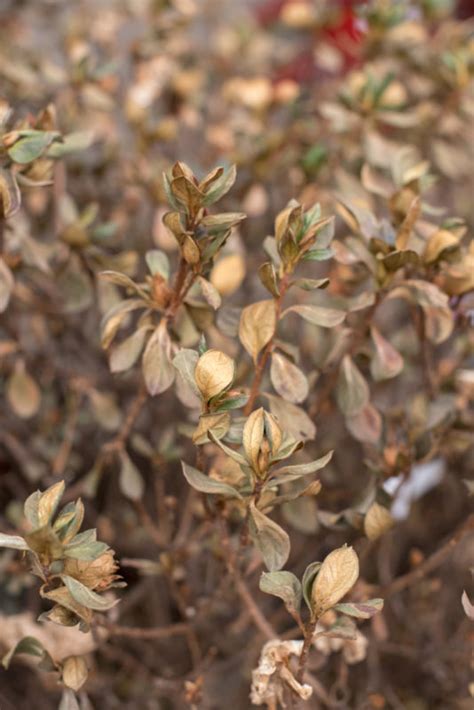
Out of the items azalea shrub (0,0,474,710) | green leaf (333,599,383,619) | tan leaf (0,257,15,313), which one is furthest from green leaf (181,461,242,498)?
tan leaf (0,257,15,313)

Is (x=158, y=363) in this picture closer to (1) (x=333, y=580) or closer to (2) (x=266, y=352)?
(2) (x=266, y=352)

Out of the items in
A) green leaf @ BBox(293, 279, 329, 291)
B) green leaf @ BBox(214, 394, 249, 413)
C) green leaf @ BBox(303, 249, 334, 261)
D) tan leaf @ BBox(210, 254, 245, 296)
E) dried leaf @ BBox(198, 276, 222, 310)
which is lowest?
tan leaf @ BBox(210, 254, 245, 296)

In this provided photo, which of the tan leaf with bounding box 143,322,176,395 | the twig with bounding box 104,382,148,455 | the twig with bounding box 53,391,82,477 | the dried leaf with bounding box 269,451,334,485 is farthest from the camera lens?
the twig with bounding box 53,391,82,477

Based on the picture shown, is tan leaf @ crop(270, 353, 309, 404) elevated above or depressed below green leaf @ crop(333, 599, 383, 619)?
above

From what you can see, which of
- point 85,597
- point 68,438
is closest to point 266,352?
point 85,597

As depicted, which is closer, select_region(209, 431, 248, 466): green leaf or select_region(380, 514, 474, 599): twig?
select_region(209, 431, 248, 466): green leaf

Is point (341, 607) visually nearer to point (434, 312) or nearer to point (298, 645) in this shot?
point (298, 645)

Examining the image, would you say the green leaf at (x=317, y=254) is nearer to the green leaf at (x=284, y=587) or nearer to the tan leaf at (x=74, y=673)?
the green leaf at (x=284, y=587)

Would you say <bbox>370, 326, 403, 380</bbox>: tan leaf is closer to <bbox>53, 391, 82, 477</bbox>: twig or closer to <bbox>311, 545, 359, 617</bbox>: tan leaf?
<bbox>311, 545, 359, 617</bbox>: tan leaf

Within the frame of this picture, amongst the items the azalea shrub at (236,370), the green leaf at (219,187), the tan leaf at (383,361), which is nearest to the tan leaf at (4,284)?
the azalea shrub at (236,370)
